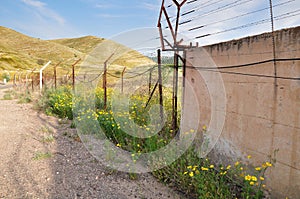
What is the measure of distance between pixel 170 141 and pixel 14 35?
81035mm

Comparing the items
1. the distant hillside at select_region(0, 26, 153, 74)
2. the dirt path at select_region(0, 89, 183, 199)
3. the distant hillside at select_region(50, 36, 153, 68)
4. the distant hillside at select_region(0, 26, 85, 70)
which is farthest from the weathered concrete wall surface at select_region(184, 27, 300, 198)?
the distant hillside at select_region(0, 26, 85, 70)

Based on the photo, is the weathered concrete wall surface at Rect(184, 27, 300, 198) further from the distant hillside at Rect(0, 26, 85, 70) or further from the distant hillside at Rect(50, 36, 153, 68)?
the distant hillside at Rect(0, 26, 85, 70)

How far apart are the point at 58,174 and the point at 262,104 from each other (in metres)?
3.01

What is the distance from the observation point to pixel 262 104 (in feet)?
8.67

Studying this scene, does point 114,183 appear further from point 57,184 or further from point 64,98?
point 64,98

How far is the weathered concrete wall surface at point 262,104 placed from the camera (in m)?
2.29

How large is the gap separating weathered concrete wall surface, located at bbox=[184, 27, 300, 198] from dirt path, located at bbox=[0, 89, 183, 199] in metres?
1.14

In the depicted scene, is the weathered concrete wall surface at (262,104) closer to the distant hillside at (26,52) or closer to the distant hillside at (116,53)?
the distant hillside at (116,53)

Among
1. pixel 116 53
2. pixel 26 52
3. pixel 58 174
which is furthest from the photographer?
pixel 26 52

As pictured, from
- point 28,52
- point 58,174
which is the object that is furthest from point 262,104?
point 28,52

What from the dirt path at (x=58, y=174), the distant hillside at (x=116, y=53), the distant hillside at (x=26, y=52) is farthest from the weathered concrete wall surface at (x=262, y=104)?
the distant hillside at (x=26, y=52)

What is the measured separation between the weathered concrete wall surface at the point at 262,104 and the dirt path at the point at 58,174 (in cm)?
114

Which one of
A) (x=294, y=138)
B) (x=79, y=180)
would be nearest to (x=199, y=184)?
(x=294, y=138)

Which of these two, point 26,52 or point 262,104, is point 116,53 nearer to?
point 262,104
